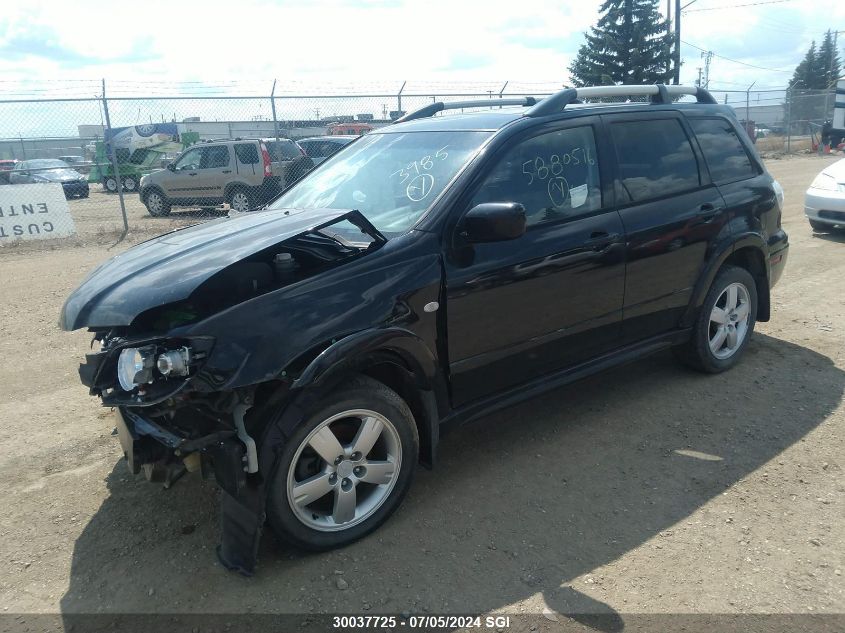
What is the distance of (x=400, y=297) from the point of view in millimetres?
3158

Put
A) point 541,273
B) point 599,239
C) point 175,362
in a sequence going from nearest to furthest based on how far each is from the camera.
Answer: point 175,362 < point 541,273 < point 599,239

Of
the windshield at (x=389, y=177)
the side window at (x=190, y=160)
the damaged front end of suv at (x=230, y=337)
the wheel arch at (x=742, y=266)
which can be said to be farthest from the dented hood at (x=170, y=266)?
the side window at (x=190, y=160)

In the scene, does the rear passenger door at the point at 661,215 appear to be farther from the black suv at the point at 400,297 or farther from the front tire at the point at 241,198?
the front tire at the point at 241,198

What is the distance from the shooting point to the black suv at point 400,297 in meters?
2.78

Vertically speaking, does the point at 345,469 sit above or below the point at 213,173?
below

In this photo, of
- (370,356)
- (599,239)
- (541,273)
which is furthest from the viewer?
(599,239)

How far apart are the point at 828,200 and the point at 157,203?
1354cm

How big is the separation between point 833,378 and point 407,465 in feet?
11.3

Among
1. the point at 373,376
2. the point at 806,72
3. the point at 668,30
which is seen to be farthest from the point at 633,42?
the point at 806,72

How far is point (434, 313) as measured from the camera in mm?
3293

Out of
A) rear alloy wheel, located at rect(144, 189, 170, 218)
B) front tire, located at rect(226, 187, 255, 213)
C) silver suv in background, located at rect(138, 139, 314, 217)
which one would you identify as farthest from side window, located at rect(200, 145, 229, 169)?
rear alloy wheel, located at rect(144, 189, 170, 218)

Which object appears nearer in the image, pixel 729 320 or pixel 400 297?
pixel 400 297

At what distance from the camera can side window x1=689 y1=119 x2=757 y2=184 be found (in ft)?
15.6

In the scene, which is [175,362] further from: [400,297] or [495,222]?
[495,222]
